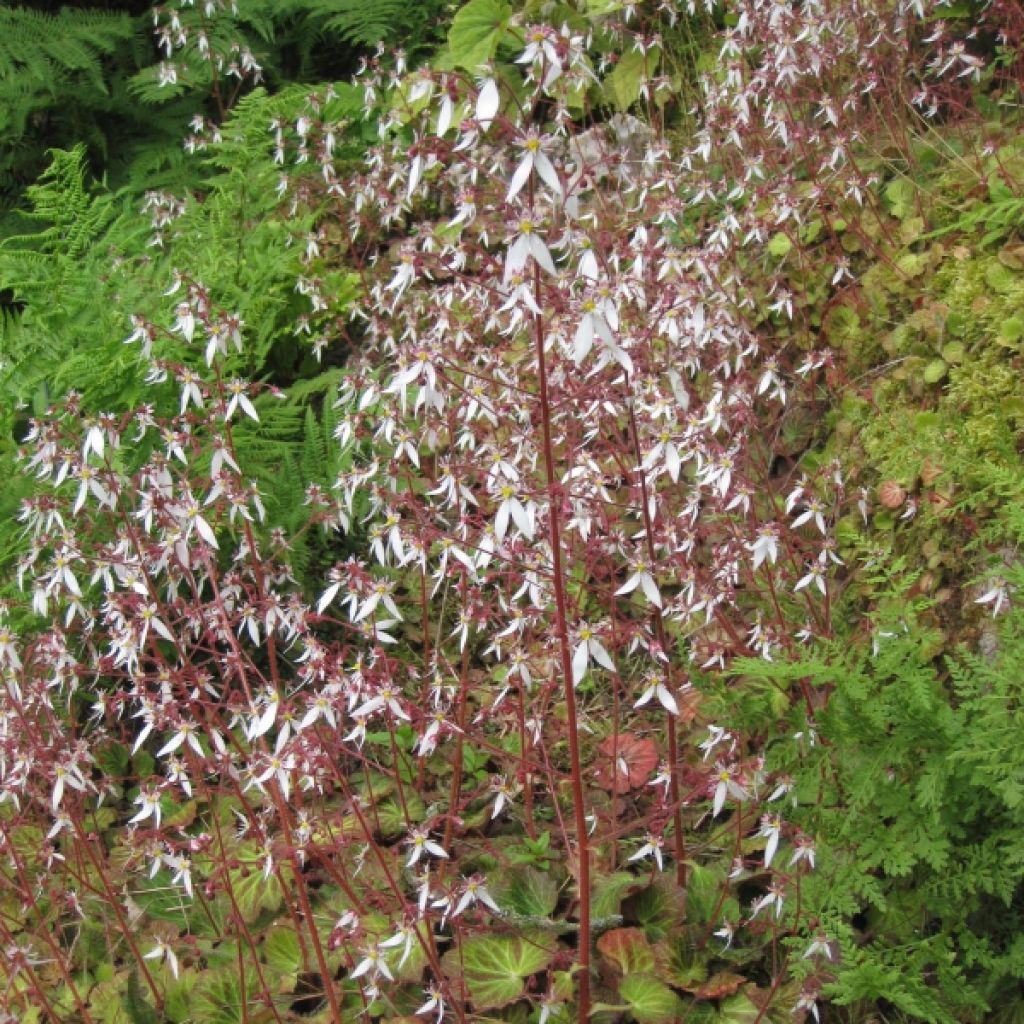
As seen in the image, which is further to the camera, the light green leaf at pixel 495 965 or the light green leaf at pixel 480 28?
the light green leaf at pixel 495 965

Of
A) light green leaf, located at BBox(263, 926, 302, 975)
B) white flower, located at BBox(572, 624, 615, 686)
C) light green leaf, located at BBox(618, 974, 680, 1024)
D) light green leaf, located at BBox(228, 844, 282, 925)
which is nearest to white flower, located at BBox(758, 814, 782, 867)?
light green leaf, located at BBox(618, 974, 680, 1024)

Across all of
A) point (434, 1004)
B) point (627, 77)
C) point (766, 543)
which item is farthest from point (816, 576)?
point (627, 77)

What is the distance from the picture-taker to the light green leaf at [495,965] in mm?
2344

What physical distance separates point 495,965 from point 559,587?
105cm

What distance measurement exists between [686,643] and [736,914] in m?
1.13

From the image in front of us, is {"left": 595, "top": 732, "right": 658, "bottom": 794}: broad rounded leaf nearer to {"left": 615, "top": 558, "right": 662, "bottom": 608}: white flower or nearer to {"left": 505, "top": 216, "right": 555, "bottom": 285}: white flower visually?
{"left": 615, "top": 558, "right": 662, "bottom": 608}: white flower

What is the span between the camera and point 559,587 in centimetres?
193

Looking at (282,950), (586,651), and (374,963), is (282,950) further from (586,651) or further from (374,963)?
(586,651)

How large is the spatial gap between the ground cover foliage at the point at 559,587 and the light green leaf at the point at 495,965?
12mm

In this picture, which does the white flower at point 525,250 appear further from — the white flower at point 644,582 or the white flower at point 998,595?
the white flower at point 998,595

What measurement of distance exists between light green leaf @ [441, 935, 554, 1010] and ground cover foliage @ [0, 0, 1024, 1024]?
0.01 m

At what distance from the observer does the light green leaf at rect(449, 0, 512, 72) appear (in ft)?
6.53

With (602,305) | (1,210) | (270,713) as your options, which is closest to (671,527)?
(602,305)

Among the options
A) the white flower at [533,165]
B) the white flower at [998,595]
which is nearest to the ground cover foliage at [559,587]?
the white flower at [533,165]
